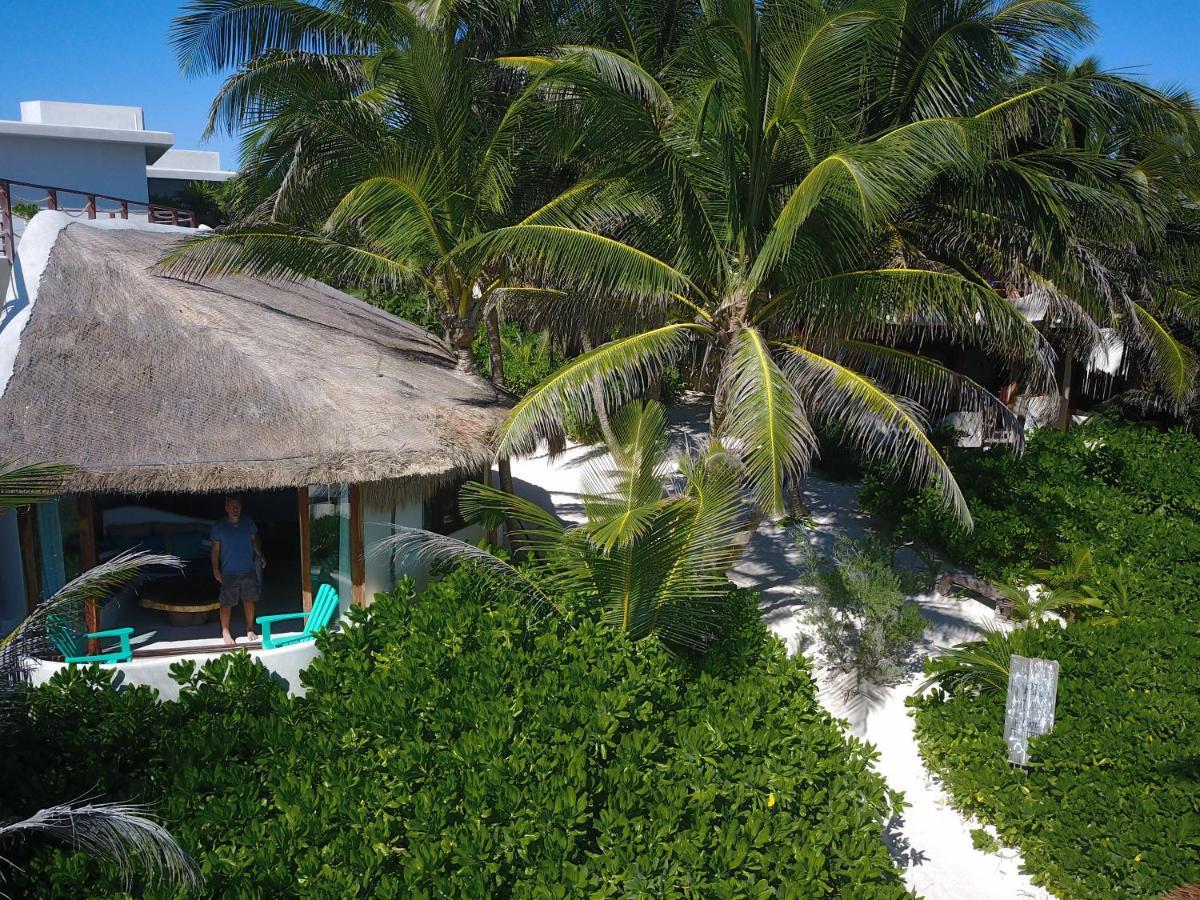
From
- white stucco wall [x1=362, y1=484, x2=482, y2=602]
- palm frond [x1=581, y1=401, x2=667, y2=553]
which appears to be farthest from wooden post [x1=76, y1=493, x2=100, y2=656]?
palm frond [x1=581, y1=401, x2=667, y2=553]

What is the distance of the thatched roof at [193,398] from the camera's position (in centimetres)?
694

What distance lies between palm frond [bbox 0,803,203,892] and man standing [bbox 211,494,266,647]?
3511 millimetres

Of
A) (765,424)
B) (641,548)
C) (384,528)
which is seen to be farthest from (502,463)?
(765,424)

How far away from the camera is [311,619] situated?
25.4ft

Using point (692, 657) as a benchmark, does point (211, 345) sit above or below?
above

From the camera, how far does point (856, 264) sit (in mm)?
8812

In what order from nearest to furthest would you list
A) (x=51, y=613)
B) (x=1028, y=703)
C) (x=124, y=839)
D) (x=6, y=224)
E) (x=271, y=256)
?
1. (x=124, y=839)
2. (x=51, y=613)
3. (x=1028, y=703)
4. (x=6, y=224)
5. (x=271, y=256)

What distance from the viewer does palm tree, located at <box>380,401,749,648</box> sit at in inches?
292

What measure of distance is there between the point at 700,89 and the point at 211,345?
198 inches

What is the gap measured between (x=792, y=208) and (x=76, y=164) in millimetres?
24036

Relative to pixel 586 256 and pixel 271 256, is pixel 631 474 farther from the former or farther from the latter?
pixel 271 256

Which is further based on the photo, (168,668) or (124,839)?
(168,668)

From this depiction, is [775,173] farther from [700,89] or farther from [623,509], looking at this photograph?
[623,509]

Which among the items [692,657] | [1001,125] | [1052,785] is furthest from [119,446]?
[1001,125]
